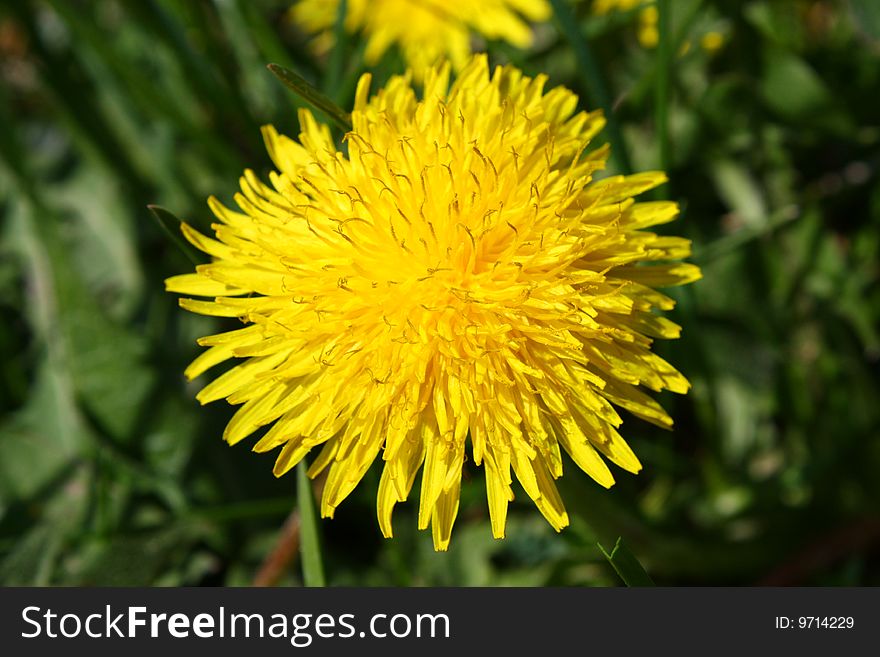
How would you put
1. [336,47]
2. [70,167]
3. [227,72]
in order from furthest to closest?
[70,167], [227,72], [336,47]

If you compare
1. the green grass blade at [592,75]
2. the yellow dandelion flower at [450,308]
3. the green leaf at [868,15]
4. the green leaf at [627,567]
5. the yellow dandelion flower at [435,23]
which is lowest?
the green leaf at [627,567]

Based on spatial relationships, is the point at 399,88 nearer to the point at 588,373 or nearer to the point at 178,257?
the point at 588,373

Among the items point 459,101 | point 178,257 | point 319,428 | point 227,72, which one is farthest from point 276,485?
point 459,101

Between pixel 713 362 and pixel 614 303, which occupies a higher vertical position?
pixel 713 362

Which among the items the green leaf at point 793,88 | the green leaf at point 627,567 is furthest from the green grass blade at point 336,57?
the green leaf at point 627,567

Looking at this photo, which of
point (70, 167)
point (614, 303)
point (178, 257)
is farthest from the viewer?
point (70, 167)

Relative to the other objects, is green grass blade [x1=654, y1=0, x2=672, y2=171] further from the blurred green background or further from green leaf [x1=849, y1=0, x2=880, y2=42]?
green leaf [x1=849, y1=0, x2=880, y2=42]

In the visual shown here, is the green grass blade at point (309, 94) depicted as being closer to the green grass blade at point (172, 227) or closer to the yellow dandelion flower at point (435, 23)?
the green grass blade at point (172, 227)
